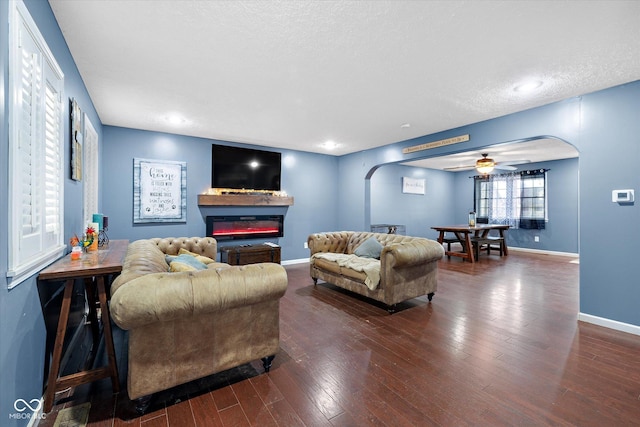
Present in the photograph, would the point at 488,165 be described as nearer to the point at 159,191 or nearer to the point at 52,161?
the point at 159,191

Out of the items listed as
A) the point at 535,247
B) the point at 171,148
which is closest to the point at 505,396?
the point at 171,148

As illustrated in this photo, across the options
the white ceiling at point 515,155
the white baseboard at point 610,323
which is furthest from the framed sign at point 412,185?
the white baseboard at point 610,323

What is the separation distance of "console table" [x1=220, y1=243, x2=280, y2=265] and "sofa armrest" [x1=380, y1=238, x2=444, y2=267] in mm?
2628

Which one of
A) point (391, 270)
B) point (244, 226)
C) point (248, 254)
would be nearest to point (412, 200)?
point (244, 226)

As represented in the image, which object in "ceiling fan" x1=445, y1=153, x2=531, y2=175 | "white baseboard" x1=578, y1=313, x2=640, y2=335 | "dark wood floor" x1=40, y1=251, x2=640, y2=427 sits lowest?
"dark wood floor" x1=40, y1=251, x2=640, y2=427

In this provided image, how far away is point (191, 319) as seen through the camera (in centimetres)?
178

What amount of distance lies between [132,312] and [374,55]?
2548 mm

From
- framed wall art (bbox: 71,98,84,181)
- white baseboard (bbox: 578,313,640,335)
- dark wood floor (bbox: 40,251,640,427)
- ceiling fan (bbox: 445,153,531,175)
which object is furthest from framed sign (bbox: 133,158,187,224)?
ceiling fan (bbox: 445,153,531,175)

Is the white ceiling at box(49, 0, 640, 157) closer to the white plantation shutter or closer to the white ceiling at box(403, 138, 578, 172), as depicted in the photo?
the white plantation shutter

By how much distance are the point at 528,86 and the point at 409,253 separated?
2.15 m

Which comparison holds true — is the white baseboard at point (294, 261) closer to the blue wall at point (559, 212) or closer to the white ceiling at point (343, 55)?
the white ceiling at point (343, 55)

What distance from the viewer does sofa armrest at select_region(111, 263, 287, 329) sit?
5.10 feet

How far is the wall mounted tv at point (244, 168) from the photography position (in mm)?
5402

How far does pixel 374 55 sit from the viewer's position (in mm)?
2438
